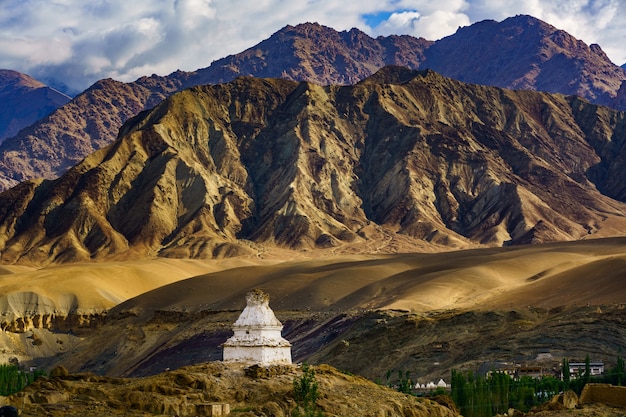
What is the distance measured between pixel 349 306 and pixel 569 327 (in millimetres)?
40212

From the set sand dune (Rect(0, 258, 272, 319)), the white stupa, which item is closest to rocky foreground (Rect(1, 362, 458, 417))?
the white stupa

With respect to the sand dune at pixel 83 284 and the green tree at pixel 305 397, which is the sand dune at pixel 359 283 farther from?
the green tree at pixel 305 397

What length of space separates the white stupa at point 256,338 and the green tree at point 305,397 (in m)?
2.22

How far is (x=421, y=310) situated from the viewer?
107000mm

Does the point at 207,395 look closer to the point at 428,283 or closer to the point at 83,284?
the point at 428,283

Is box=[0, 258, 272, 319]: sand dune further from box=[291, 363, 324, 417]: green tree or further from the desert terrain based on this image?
box=[291, 363, 324, 417]: green tree

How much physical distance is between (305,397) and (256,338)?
3.49 meters

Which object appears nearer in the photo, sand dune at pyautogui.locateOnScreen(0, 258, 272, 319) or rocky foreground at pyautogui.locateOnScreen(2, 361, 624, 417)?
rocky foreground at pyautogui.locateOnScreen(2, 361, 624, 417)

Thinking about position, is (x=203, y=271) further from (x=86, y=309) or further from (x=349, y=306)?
(x=349, y=306)

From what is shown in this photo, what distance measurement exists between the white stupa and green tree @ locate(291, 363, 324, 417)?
87.4 inches

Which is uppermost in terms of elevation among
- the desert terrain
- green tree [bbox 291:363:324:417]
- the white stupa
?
the desert terrain

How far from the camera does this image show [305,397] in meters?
24.0

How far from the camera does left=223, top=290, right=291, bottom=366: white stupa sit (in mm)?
27078

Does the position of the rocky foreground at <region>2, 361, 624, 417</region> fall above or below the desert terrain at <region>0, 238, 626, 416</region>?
below
